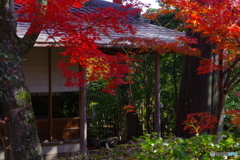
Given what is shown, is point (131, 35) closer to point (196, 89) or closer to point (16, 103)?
point (196, 89)

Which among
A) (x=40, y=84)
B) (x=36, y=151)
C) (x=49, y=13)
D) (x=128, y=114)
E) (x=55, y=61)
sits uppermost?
(x=49, y=13)

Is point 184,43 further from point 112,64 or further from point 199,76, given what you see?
point 112,64

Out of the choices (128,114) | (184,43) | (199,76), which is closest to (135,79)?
(128,114)

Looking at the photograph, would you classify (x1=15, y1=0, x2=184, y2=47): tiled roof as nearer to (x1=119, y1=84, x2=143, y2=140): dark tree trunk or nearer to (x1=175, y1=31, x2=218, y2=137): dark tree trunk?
(x1=175, y1=31, x2=218, y2=137): dark tree trunk

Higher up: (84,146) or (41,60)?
(41,60)

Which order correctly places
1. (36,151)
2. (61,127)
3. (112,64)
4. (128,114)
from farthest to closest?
(128,114) → (61,127) → (112,64) → (36,151)

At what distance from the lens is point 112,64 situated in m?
7.63

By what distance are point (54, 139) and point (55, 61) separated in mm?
2035

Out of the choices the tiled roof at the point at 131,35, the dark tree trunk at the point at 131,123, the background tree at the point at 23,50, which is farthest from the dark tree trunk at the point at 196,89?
the background tree at the point at 23,50

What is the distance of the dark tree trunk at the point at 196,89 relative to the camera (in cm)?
938

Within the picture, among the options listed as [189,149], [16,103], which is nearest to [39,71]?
[16,103]

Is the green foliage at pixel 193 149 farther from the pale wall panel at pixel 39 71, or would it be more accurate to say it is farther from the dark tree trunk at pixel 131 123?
the dark tree trunk at pixel 131 123

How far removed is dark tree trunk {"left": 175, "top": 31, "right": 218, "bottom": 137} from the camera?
9383 mm

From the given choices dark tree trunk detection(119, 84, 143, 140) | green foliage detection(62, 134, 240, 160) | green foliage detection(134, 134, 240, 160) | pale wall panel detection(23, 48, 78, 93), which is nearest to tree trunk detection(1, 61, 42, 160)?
green foliage detection(62, 134, 240, 160)
